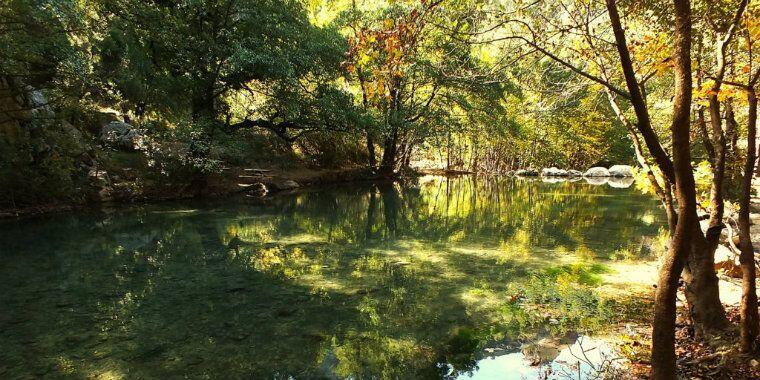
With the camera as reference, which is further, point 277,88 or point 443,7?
point 277,88

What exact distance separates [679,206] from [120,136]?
17.6 metres

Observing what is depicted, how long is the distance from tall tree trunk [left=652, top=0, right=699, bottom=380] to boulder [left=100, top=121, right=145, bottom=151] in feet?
51.0

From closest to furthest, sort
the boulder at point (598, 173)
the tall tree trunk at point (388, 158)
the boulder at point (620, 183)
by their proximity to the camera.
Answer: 1. the boulder at point (620, 183)
2. the tall tree trunk at point (388, 158)
3. the boulder at point (598, 173)

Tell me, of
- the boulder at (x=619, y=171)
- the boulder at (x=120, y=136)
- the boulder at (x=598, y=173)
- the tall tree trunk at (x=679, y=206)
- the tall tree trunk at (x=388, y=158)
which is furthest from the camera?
the boulder at (x=598, y=173)

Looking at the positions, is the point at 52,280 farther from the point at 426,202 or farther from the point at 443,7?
the point at 426,202

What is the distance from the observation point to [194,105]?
1502 centimetres

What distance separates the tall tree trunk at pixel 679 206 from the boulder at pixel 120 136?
1553 centimetres

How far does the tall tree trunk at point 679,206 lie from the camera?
2.17m

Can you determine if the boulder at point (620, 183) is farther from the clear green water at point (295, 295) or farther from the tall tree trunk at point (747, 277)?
the tall tree trunk at point (747, 277)

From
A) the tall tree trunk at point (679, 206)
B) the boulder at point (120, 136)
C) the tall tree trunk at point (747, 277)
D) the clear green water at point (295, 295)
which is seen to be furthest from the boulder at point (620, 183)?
the tall tree trunk at point (679, 206)

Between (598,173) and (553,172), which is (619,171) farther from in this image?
(553,172)

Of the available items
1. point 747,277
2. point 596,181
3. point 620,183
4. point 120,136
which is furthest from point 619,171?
point 747,277

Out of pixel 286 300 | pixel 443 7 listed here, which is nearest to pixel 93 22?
pixel 286 300

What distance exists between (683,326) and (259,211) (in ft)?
37.2
